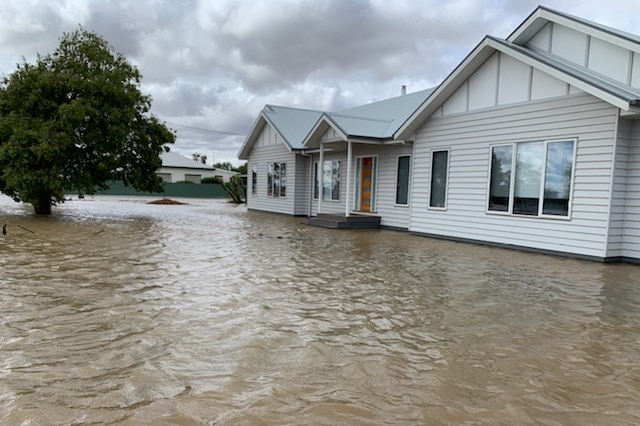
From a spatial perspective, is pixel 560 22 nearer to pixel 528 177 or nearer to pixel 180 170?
pixel 528 177

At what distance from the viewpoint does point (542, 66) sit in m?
8.97

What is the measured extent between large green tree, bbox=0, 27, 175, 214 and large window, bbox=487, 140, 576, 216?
40.5 feet

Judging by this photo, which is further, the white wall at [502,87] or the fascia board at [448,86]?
the fascia board at [448,86]

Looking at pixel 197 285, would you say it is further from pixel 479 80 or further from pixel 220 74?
pixel 220 74

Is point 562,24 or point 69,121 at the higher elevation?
point 562,24

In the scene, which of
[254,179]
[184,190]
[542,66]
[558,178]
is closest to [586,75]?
[542,66]

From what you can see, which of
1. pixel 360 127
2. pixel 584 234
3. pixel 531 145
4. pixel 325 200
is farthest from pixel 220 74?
pixel 584 234

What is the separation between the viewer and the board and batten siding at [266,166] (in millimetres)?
19234

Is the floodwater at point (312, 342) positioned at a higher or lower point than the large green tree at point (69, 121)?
lower

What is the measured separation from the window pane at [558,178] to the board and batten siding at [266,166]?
11175 mm

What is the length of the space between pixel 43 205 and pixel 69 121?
4092 mm

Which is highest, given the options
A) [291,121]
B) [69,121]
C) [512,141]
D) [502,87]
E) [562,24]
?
[562,24]

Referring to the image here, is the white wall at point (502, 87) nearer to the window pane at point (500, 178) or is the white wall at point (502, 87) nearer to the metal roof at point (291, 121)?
the window pane at point (500, 178)

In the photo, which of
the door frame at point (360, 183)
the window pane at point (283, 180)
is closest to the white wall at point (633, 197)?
the door frame at point (360, 183)
